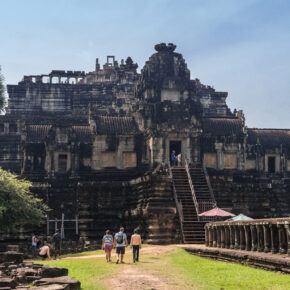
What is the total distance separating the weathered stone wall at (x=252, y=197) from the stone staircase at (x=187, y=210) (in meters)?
2.33

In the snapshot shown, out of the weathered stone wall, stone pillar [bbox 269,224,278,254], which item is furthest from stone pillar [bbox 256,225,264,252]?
the weathered stone wall

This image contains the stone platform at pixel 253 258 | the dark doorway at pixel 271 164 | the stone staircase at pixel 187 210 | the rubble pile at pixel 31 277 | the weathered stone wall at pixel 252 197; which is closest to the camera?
the rubble pile at pixel 31 277

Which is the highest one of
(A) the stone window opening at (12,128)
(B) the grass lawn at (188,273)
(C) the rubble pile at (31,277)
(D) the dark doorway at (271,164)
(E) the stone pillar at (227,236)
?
(A) the stone window opening at (12,128)

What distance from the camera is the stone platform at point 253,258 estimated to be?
17.4 m

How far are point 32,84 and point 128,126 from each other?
25116mm

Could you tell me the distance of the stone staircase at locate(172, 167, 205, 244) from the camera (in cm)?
3145

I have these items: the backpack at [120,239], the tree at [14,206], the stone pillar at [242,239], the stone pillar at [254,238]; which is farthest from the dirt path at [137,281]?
the tree at [14,206]

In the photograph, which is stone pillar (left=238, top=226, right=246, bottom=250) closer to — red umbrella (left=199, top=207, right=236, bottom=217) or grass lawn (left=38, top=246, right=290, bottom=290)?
grass lawn (left=38, top=246, right=290, bottom=290)

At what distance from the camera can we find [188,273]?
728 inches

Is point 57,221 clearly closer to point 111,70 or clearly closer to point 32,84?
point 32,84

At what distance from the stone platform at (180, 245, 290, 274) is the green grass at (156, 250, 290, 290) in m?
0.38

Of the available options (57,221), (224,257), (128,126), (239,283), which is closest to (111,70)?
(128,126)

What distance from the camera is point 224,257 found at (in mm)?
22719

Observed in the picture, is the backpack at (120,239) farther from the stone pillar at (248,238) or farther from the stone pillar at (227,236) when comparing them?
the stone pillar at (227,236)
